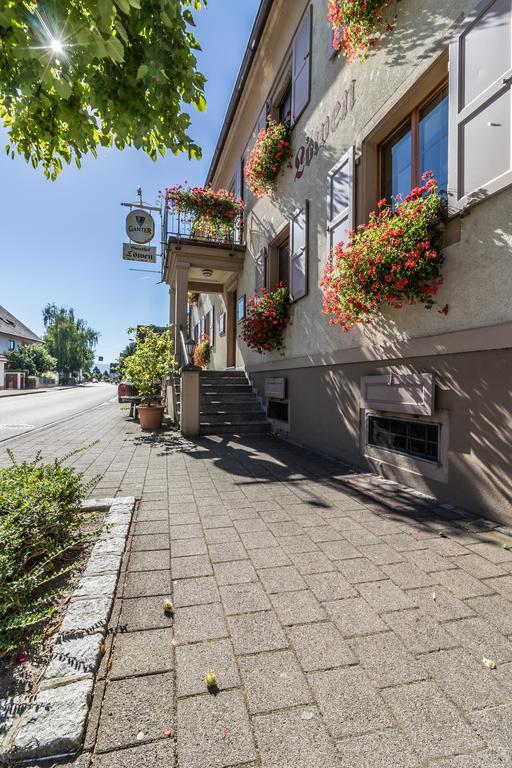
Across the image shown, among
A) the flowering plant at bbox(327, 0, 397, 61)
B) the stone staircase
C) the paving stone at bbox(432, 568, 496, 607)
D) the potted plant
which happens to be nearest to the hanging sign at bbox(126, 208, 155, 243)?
the potted plant

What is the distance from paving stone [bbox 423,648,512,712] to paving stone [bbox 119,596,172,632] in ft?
4.21

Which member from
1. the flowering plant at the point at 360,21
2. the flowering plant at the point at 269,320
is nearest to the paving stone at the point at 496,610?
the flowering plant at the point at 360,21

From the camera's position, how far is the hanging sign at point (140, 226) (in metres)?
11.4

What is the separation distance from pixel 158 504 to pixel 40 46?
3520mm

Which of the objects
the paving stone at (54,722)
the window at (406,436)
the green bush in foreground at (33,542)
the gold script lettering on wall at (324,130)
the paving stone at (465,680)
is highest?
the gold script lettering on wall at (324,130)

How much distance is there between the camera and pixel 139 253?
1116 centimetres

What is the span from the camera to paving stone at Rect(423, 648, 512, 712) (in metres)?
1.53

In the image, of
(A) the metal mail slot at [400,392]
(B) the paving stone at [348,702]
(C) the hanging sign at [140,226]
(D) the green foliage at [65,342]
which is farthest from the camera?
(D) the green foliage at [65,342]

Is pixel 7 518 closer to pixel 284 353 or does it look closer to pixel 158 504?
pixel 158 504

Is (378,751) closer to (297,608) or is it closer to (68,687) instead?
(297,608)

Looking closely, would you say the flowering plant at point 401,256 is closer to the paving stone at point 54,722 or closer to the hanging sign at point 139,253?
the paving stone at point 54,722

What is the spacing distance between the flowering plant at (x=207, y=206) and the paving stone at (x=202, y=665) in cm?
1043

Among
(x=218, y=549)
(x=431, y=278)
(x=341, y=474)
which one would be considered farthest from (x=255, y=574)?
(x=431, y=278)

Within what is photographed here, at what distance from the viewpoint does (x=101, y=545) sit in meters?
2.78
